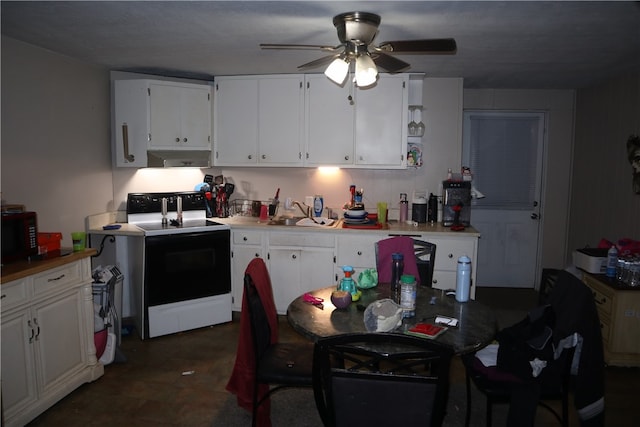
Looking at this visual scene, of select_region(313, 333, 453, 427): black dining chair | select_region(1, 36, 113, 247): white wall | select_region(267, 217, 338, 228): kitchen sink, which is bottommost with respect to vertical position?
select_region(313, 333, 453, 427): black dining chair

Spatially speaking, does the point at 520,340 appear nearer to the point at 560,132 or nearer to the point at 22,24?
the point at 22,24

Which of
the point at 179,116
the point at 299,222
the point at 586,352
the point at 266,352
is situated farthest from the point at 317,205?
the point at 586,352

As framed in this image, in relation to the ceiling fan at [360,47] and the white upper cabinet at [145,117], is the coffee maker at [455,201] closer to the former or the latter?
the ceiling fan at [360,47]

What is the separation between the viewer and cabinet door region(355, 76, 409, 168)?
169 inches

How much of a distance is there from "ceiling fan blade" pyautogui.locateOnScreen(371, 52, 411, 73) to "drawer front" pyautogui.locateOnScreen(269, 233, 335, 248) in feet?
5.93

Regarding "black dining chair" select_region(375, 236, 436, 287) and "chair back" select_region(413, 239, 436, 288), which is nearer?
"black dining chair" select_region(375, 236, 436, 287)

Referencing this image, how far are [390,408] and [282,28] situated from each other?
234 centimetres

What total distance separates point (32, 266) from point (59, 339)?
20.6 inches

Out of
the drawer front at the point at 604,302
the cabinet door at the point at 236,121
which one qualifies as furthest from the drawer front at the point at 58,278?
the drawer front at the point at 604,302

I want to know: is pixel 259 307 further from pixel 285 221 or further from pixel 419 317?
pixel 285 221

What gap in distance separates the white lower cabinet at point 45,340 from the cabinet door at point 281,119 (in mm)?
2056

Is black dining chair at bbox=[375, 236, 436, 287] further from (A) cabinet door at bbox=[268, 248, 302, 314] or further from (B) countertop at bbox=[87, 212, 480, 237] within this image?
(A) cabinet door at bbox=[268, 248, 302, 314]

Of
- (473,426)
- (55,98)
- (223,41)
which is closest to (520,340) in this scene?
(473,426)

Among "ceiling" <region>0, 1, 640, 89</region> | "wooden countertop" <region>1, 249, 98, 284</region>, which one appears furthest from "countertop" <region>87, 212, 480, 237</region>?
"ceiling" <region>0, 1, 640, 89</region>
